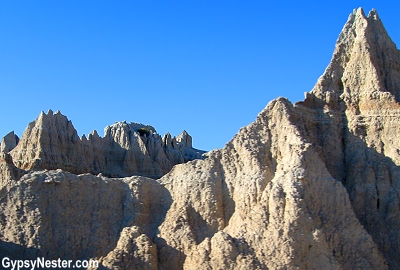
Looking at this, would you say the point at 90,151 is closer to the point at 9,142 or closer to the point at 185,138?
the point at 9,142

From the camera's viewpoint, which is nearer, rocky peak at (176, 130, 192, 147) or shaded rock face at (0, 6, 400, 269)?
shaded rock face at (0, 6, 400, 269)

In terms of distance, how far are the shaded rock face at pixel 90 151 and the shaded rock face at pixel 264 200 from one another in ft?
64.5

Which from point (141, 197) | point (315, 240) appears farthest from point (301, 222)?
point (141, 197)

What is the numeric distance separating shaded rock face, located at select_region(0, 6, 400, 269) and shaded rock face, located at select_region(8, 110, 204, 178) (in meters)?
19.7

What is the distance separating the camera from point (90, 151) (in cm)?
5225

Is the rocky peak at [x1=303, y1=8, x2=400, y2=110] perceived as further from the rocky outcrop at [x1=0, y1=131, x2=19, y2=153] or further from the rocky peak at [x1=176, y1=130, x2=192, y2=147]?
the rocky peak at [x1=176, y1=130, x2=192, y2=147]

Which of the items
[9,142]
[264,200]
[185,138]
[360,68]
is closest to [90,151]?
[9,142]

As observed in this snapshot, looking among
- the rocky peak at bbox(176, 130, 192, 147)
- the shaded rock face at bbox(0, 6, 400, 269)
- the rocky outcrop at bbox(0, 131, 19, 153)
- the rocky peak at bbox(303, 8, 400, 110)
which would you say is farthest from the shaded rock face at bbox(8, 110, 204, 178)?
the rocky peak at bbox(303, 8, 400, 110)

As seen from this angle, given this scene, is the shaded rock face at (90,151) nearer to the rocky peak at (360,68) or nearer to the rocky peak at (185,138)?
the rocky peak at (185,138)

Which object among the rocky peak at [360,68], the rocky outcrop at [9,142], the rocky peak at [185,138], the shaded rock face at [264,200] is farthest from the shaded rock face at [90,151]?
the rocky peak at [360,68]

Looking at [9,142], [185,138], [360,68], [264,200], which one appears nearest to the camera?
[264,200]

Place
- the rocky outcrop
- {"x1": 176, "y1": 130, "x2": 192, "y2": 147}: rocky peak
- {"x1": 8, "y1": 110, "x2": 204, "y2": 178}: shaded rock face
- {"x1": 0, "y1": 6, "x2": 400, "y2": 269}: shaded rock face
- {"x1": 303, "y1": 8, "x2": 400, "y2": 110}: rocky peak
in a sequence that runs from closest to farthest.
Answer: {"x1": 0, "y1": 6, "x2": 400, "y2": 269}: shaded rock face → {"x1": 303, "y1": 8, "x2": 400, "y2": 110}: rocky peak → {"x1": 8, "y1": 110, "x2": 204, "y2": 178}: shaded rock face → the rocky outcrop → {"x1": 176, "y1": 130, "x2": 192, "y2": 147}: rocky peak

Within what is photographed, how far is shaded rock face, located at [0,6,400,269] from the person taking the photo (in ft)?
78.6

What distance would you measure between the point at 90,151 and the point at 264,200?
96.7 feet
